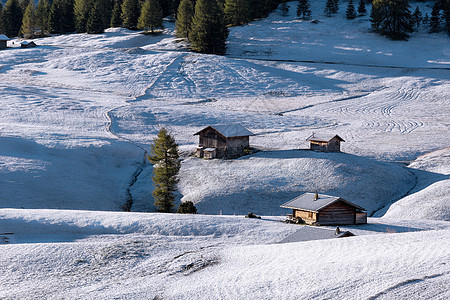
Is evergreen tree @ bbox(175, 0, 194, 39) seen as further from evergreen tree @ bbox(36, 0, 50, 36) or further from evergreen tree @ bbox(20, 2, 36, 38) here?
evergreen tree @ bbox(20, 2, 36, 38)

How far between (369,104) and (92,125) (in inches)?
1643

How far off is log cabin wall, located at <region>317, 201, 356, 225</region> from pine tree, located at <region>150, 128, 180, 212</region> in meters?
13.6

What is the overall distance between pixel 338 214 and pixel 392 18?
90814mm

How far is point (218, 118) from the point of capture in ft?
227

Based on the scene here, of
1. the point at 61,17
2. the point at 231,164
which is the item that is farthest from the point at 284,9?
the point at 231,164

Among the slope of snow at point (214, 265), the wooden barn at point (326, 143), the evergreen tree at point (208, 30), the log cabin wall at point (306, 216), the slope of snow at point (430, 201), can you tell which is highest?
the evergreen tree at point (208, 30)

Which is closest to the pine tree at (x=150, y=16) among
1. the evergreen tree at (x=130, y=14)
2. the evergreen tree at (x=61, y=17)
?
the evergreen tree at (x=130, y=14)

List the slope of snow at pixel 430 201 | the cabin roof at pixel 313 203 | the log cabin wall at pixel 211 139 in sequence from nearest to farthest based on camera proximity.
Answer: the cabin roof at pixel 313 203 < the slope of snow at pixel 430 201 < the log cabin wall at pixel 211 139

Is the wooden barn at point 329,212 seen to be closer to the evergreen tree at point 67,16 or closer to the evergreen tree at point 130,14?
the evergreen tree at point 130,14

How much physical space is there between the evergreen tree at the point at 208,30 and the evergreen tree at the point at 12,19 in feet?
208

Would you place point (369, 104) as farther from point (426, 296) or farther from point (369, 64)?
point (426, 296)

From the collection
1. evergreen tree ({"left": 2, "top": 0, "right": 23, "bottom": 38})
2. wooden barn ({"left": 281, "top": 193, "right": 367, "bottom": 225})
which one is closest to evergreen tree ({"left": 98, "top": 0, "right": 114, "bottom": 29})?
evergreen tree ({"left": 2, "top": 0, "right": 23, "bottom": 38})

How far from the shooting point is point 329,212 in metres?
33.3

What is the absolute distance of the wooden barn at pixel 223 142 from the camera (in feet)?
173
